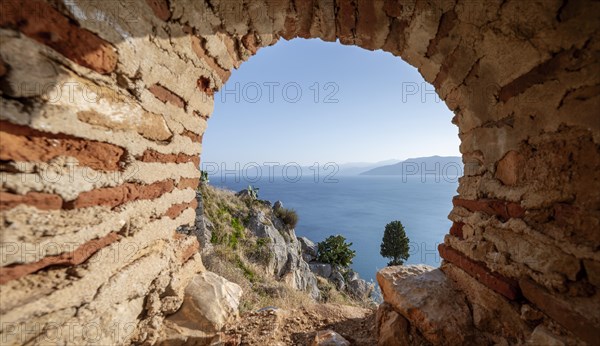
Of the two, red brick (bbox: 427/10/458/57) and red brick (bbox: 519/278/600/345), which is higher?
red brick (bbox: 427/10/458/57)

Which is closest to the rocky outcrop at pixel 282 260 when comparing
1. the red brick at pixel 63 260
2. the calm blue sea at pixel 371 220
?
the red brick at pixel 63 260

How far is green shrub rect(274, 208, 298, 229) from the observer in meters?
17.7

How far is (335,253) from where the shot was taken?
60.8 ft

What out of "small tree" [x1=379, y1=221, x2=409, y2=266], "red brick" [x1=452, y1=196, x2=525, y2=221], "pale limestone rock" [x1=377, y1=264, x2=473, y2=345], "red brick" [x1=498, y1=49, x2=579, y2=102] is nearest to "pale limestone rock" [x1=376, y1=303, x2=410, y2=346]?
"pale limestone rock" [x1=377, y1=264, x2=473, y2=345]

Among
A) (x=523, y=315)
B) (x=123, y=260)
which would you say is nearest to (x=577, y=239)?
(x=523, y=315)

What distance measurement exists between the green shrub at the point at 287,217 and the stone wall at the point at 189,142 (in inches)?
618

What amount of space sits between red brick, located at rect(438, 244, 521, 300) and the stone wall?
2cm

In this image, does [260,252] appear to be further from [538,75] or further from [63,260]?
[538,75]

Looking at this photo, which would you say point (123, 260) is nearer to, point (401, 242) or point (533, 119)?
point (533, 119)

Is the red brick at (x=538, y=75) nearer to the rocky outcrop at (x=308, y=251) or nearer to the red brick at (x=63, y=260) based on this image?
the red brick at (x=63, y=260)

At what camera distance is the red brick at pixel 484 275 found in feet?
5.41

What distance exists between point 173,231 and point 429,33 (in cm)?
253

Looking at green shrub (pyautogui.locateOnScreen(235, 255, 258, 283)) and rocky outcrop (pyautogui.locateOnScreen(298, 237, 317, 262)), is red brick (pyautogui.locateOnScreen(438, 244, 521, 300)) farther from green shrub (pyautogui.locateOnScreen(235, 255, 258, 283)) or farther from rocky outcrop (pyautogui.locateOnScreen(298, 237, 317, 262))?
rocky outcrop (pyautogui.locateOnScreen(298, 237, 317, 262))

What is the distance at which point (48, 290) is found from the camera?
1.13m
